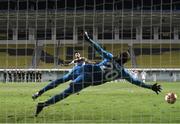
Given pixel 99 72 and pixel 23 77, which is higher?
pixel 99 72

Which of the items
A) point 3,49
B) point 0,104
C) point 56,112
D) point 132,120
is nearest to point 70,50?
point 3,49

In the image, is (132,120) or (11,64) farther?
(11,64)

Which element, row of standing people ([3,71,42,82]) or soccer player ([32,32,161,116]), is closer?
soccer player ([32,32,161,116])

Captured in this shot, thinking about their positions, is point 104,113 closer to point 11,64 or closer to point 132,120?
point 132,120

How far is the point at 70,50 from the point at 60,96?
15655mm

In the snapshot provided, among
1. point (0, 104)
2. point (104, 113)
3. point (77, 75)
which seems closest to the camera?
point (77, 75)

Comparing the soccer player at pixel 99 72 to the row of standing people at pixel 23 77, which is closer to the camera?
the soccer player at pixel 99 72

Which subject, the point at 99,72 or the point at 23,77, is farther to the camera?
the point at 23,77

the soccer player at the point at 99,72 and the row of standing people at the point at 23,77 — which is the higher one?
the soccer player at the point at 99,72

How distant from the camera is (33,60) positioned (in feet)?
84.5

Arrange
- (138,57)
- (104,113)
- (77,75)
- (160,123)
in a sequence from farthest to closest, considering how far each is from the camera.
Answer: (138,57)
(104,113)
(77,75)
(160,123)

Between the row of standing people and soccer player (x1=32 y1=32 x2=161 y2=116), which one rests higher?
soccer player (x1=32 y1=32 x2=161 y2=116)

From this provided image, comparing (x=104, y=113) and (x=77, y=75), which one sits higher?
(x=77, y=75)

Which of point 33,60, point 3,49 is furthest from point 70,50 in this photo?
point 3,49
